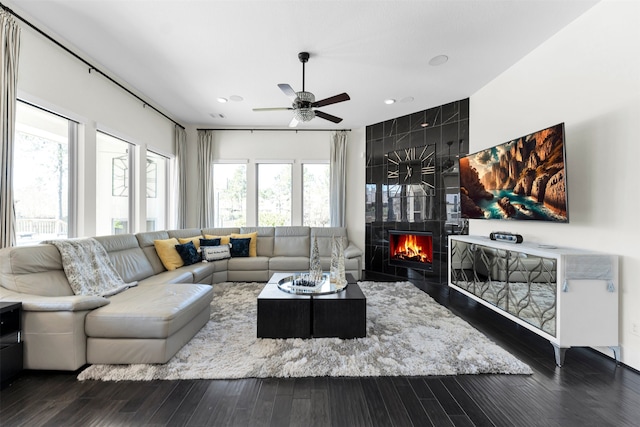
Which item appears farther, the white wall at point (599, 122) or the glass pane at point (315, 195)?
the glass pane at point (315, 195)

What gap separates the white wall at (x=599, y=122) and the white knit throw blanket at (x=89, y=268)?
14.4ft

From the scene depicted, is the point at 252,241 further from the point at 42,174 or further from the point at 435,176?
the point at 435,176

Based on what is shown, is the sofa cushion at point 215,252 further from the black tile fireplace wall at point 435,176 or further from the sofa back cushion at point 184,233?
the black tile fireplace wall at point 435,176

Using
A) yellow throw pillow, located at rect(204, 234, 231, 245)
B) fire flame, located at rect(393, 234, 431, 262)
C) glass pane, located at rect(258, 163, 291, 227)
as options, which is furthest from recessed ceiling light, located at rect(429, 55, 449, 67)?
yellow throw pillow, located at rect(204, 234, 231, 245)

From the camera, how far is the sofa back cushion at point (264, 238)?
4.98 metres

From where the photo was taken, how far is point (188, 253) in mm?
3947

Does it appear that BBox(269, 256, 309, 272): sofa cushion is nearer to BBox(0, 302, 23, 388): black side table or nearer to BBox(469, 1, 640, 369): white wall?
BBox(0, 302, 23, 388): black side table

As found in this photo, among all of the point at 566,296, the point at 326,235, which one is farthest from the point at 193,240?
the point at 566,296

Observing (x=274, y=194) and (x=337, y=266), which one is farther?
(x=274, y=194)

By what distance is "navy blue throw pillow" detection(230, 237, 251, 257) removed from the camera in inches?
182

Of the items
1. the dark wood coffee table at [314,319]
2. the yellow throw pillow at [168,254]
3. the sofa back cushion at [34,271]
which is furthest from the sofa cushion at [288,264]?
the sofa back cushion at [34,271]

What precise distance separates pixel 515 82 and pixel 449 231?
7.03 feet

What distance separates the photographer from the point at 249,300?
11.2 ft

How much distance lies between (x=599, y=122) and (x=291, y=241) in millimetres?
4309
